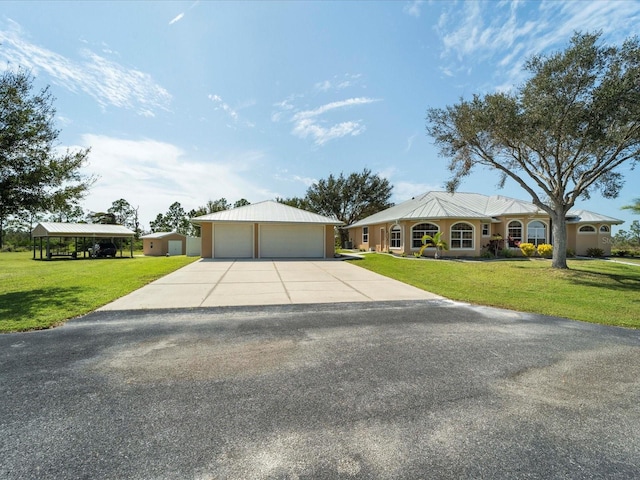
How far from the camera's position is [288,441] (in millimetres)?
2461

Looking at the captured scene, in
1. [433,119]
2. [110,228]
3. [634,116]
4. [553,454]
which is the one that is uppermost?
[433,119]

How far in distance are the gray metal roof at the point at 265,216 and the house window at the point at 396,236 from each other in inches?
191

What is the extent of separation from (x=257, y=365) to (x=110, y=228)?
31720mm

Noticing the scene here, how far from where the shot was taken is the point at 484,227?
76.0 feet

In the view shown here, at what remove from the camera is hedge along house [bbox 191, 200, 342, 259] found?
2094 cm

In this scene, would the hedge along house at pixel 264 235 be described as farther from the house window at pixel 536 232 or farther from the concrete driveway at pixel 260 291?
the house window at pixel 536 232

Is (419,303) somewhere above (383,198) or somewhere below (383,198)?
below

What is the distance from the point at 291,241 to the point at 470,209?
14.4 meters

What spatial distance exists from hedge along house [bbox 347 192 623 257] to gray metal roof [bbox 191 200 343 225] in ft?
17.4

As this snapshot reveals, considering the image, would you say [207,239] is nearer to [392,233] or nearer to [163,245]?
[163,245]

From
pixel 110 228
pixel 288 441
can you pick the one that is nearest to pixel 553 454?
pixel 288 441

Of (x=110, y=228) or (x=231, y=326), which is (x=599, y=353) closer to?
(x=231, y=326)

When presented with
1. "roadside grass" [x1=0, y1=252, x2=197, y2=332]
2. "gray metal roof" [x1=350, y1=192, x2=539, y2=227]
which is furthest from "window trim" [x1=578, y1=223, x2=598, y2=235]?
"roadside grass" [x1=0, y1=252, x2=197, y2=332]

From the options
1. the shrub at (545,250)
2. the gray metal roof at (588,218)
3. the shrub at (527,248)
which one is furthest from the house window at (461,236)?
the gray metal roof at (588,218)
